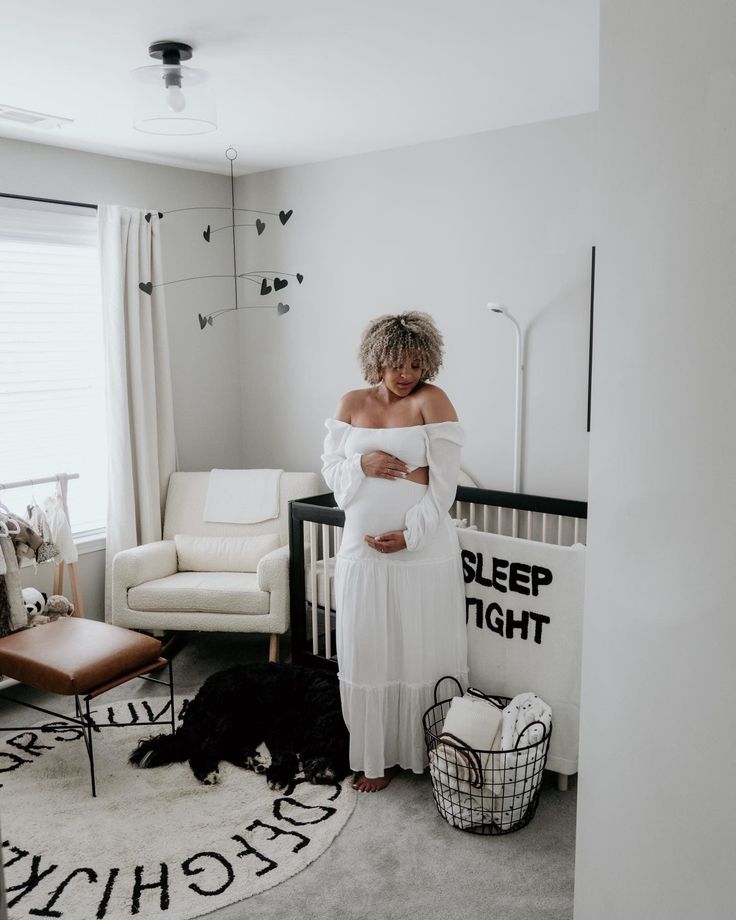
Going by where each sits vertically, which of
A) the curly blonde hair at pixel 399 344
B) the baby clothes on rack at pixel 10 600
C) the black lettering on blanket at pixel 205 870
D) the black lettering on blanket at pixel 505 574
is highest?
the curly blonde hair at pixel 399 344

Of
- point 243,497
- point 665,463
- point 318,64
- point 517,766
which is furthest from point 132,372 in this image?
point 665,463

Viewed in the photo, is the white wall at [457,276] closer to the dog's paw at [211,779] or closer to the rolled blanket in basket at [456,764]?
the rolled blanket in basket at [456,764]

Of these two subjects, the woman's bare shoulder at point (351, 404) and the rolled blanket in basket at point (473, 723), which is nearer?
the rolled blanket in basket at point (473, 723)

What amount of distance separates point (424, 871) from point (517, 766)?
1.27 ft

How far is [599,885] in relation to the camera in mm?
930

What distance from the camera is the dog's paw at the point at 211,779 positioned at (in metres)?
2.65

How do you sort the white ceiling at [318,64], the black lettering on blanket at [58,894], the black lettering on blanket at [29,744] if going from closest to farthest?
1. the black lettering on blanket at [58,894]
2. the white ceiling at [318,64]
3. the black lettering on blanket at [29,744]

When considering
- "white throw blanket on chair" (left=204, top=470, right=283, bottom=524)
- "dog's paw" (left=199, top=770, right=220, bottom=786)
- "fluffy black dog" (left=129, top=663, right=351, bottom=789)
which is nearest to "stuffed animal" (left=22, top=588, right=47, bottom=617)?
"fluffy black dog" (left=129, top=663, right=351, bottom=789)

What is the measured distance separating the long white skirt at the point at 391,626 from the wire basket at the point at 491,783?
0.76 feet

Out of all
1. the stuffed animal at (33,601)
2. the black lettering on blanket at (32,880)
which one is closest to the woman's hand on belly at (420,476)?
the black lettering on blanket at (32,880)

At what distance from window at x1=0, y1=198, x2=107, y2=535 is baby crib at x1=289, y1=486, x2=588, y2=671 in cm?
126

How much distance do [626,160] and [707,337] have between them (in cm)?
21

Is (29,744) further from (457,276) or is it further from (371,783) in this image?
(457,276)

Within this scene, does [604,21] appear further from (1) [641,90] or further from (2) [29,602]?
(2) [29,602]
